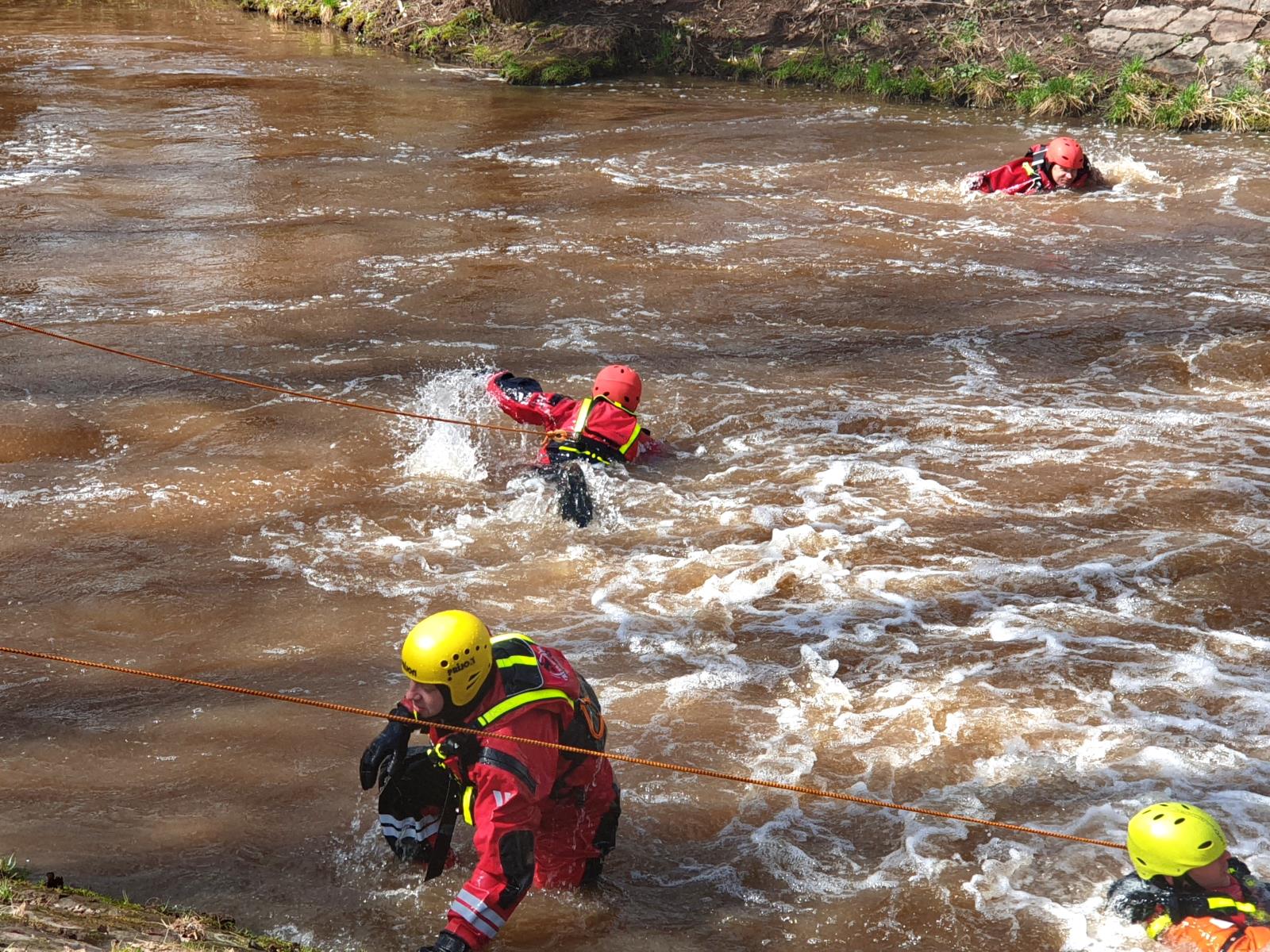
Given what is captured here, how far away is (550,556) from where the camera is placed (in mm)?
6844

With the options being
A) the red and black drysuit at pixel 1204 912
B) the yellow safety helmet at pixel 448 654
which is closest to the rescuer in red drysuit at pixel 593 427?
the yellow safety helmet at pixel 448 654

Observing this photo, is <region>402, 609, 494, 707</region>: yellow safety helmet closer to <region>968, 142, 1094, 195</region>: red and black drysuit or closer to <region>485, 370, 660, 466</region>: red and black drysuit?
<region>485, 370, 660, 466</region>: red and black drysuit

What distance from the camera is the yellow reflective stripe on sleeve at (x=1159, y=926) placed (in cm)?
411

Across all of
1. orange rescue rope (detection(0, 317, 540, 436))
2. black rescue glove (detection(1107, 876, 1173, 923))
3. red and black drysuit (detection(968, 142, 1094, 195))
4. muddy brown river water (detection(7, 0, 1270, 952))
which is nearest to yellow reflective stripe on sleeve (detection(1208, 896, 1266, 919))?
black rescue glove (detection(1107, 876, 1173, 923))

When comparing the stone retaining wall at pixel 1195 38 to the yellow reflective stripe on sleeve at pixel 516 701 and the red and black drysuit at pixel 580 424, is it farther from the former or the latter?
the yellow reflective stripe on sleeve at pixel 516 701

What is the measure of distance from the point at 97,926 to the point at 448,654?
4.15 feet

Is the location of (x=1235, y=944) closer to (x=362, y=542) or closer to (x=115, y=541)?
(x=362, y=542)

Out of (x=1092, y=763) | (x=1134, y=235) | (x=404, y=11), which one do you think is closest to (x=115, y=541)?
(x=1092, y=763)

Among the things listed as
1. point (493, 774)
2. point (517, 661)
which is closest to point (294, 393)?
point (517, 661)

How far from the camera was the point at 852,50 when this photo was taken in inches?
793

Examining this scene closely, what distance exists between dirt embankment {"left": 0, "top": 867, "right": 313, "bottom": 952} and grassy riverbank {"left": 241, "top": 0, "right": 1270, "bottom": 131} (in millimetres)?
16352

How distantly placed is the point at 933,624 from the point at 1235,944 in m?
2.40

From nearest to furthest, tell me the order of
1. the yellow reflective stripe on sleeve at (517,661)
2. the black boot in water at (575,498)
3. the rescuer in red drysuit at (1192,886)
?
the rescuer in red drysuit at (1192,886), the yellow reflective stripe on sleeve at (517,661), the black boot in water at (575,498)

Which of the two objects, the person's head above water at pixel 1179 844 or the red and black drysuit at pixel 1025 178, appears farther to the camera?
the red and black drysuit at pixel 1025 178
